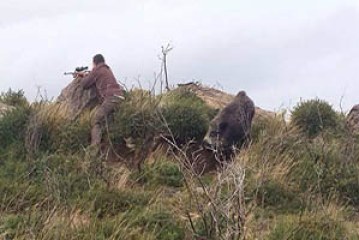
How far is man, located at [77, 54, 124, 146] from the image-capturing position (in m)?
16.5

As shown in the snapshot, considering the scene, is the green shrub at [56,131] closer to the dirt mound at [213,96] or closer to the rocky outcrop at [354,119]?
the dirt mound at [213,96]

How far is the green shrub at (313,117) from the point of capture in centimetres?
1954

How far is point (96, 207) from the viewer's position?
13.4m

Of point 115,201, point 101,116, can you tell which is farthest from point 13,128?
point 115,201

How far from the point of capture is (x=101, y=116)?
1652 centimetres

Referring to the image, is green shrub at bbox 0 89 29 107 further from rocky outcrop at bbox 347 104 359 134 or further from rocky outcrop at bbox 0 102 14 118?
rocky outcrop at bbox 347 104 359 134

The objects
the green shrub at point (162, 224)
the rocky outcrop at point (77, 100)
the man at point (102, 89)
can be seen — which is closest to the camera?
the green shrub at point (162, 224)

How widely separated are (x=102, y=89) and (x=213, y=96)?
594cm

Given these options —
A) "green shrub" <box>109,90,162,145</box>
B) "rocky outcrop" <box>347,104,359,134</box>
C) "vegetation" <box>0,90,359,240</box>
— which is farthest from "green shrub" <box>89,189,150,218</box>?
"rocky outcrop" <box>347,104,359,134</box>

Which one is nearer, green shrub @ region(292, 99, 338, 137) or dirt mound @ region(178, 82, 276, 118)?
green shrub @ region(292, 99, 338, 137)

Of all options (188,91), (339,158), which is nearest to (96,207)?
(339,158)

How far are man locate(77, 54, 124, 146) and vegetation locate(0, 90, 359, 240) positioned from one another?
30 cm

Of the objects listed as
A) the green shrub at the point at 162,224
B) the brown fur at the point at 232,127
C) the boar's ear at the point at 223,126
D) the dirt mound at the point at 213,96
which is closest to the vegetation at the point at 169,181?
the green shrub at the point at 162,224

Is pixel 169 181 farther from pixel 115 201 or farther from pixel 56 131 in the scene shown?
pixel 56 131
